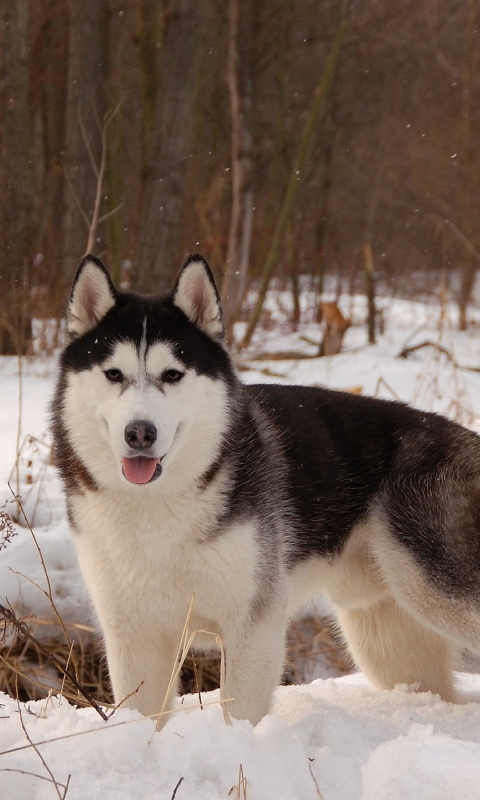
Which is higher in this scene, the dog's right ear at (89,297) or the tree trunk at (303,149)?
the tree trunk at (303,149)

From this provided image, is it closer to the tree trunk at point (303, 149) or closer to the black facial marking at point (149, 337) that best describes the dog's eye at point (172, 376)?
the black facial marking at point (149, 337)

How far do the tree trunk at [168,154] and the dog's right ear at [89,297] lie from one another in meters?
4.64

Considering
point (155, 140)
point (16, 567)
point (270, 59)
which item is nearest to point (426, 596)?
point (16, 567)

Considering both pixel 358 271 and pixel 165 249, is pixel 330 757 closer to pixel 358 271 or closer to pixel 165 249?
pixel 165 249

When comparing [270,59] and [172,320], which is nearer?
[172,320]

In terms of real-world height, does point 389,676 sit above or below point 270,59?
below

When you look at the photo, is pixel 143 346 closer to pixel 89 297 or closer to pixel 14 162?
pixel 89 297

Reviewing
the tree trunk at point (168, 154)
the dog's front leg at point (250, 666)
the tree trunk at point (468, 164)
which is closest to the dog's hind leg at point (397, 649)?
the dog's front leg at point (250, 666)

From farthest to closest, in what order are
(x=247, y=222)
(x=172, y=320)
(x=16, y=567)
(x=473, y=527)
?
(x=247, y=222) → (x=16, y=567) → (x=473, y=527) → (x=172, y=320)

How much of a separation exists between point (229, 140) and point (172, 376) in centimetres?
1239

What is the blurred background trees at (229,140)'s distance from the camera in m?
7.52

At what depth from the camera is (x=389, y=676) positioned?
3.44 metres

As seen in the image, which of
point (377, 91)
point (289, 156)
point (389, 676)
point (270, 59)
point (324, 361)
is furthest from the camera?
point (377, 91)

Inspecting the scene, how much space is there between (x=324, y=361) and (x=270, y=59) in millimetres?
6872
